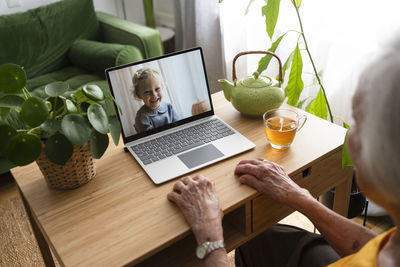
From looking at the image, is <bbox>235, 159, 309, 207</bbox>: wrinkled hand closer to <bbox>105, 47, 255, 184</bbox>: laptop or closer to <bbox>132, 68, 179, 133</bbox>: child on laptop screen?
<bbox>105, 47, 255, 184</bbox>: laptop

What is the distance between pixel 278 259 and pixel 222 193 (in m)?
0.30

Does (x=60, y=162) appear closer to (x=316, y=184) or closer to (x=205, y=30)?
(x=316, y=184)

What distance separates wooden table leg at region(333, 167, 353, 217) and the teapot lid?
0.40 metres

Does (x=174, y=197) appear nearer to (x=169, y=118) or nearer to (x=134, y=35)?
(x=169, y=118)

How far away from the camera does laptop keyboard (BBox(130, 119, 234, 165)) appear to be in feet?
3.83

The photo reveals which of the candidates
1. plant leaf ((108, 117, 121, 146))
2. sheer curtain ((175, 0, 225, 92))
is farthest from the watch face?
sheer curtain ((175, 0, 225, 92))

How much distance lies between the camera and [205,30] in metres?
2.67

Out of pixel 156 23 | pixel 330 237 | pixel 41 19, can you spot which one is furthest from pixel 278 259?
pixel 156 23

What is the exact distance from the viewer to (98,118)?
3.15 ft

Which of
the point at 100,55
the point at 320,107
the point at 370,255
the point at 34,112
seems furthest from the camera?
the point at 100,55

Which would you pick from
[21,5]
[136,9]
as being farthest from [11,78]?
[136,9]

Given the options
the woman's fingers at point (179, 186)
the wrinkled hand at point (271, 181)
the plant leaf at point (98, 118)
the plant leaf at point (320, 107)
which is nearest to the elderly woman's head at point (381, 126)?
the wrinkled hand at point (271, 181)

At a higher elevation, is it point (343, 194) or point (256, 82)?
point (256, 82)

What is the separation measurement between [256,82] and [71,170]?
0.66m
